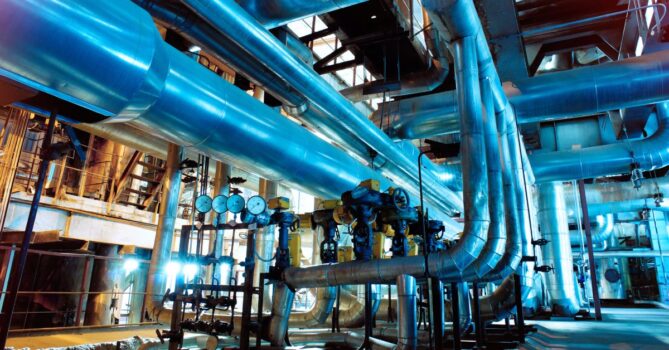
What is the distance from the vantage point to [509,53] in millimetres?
6332

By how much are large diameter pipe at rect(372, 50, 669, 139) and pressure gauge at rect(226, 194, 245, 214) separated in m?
2.81

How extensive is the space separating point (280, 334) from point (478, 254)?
2427mm

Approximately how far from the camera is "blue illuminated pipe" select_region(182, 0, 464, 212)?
345 cm

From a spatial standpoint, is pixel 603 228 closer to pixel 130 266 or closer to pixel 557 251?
pixel 557 251

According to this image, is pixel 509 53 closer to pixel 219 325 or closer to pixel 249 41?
pixel 249 41

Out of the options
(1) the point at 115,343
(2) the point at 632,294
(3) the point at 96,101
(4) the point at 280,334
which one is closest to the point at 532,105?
(4) the point at 280,334

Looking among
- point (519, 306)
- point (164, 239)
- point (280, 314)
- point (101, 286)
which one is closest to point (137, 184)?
point (101, 286)

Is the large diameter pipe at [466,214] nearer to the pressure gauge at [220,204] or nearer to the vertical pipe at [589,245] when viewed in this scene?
the pressure gauge at [220,204]

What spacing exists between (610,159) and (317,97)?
6.22 m

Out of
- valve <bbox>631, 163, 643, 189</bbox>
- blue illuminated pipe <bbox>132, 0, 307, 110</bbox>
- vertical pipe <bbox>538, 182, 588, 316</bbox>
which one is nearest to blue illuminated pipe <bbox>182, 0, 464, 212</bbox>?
blue illuminated pipe <bbox>132, 0, 307, 110</bbox>

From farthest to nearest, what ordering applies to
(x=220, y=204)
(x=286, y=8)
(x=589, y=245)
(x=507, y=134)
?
1. (x=589, y=245)
2. (x=507, y=134)
3. (x=220, y=204)
4. (x=286, y=8)

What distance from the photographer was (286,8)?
426 centimetres

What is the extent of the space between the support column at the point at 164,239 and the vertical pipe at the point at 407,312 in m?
3.97

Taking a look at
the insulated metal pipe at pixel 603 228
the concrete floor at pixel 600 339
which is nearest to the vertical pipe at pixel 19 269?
the concrete floor at pixel 600 339
